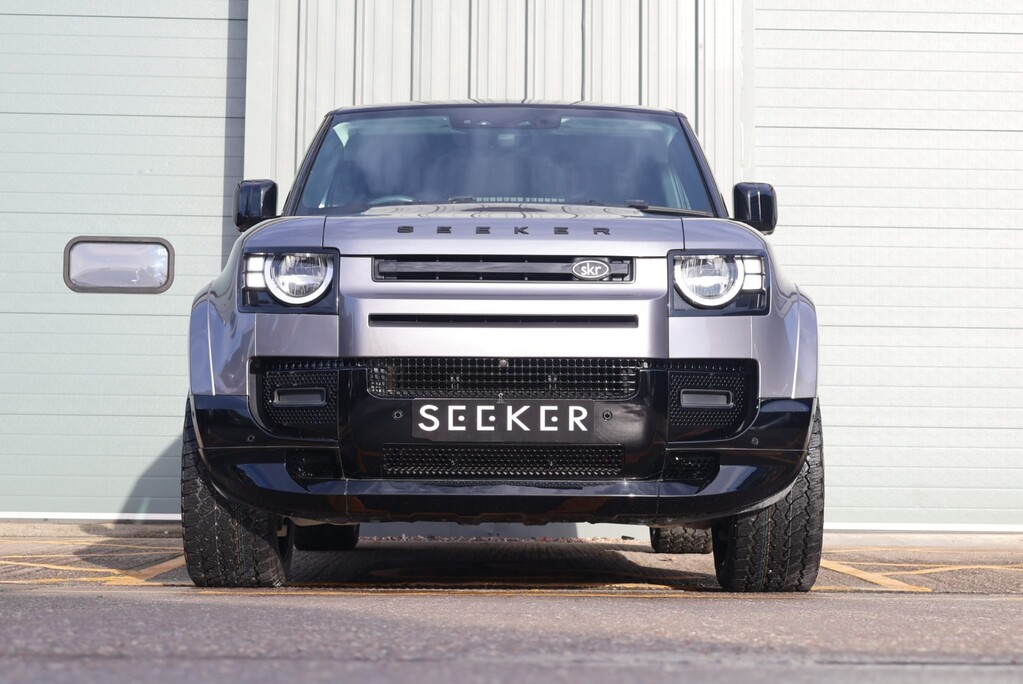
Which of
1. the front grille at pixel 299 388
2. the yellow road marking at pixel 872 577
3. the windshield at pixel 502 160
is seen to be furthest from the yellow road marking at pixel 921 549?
the front grille at pixel 299 388

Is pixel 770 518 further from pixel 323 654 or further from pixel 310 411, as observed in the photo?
pixel 323 654

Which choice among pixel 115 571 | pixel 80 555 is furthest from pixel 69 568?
pixel 80 555

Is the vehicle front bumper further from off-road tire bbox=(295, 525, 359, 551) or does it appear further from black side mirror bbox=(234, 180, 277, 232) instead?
off-road tire bbox=(295, 525, 359, 551)

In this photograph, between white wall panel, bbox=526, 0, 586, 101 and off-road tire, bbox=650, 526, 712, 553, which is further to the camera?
white wall panel, bbox=526, 0, 586, 101

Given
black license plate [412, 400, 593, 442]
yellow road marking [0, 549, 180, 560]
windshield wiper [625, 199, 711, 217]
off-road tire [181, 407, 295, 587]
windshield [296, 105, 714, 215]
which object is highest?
windshield [296, 105, 714, 215]

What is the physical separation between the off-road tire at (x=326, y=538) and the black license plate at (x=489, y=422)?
2765 mm

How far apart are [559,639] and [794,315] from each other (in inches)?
72.2

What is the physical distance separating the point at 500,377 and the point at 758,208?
5.41 ft

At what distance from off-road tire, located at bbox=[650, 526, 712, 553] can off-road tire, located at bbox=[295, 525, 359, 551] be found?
168 centimetres

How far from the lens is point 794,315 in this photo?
3816mm

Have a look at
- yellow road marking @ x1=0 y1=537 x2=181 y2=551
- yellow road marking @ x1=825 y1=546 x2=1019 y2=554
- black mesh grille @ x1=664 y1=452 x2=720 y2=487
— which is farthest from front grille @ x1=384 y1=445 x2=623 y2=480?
yellow road marking @ x1=825 y1=546 x2=1019 y2=554

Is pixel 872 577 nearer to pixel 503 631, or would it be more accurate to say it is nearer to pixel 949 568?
pixel 949 568

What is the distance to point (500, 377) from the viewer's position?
3.61 metres

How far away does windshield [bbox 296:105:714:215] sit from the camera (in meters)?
4.69
